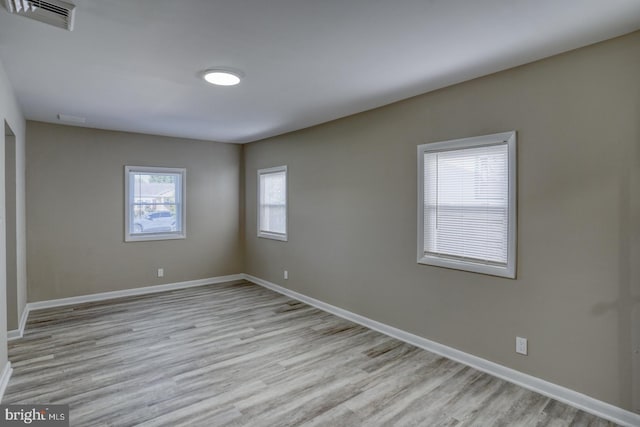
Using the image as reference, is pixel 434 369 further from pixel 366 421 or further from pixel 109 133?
pixel 109 133

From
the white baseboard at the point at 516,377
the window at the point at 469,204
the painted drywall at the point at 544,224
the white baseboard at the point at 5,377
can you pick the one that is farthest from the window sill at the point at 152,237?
the window at the point at 469,204

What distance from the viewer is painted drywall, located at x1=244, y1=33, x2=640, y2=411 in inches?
92.2

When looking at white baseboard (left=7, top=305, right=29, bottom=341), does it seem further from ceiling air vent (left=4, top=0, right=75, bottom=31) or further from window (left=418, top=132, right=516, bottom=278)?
window (left=418, top=132, right=516, bottom=278)

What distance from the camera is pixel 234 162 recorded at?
6.61 meters

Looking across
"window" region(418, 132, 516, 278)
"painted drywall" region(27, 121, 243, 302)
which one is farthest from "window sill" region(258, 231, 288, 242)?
"window" region(418, 132, 516, 278)

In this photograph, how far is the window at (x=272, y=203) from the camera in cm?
573

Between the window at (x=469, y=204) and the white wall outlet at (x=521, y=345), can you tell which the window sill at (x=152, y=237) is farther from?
the white wall outlet at (x=521, y=345)

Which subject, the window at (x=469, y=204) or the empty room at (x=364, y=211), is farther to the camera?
the window at (x=469, y=204)

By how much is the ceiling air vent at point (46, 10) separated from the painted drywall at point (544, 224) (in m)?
2.91

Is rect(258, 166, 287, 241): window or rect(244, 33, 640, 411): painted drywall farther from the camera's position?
rect(258, 166, 287, 241): window

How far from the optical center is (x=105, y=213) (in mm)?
5305

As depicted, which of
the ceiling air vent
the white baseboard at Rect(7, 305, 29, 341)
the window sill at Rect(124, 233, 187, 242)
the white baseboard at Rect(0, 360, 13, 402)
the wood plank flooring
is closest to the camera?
the ceiling air vent

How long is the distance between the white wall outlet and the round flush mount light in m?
3.21

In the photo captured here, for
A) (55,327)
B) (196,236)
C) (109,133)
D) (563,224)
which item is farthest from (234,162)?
(563,224)
